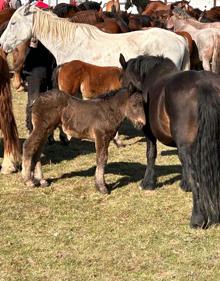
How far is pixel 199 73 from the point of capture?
16.5ft

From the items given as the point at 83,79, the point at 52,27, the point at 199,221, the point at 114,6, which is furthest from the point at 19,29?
the point at 114,6

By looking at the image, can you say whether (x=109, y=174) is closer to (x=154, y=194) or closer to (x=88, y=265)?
(x=154, y=194)

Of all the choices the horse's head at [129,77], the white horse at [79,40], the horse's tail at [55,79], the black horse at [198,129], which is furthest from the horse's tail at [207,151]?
the white horse at [79,40]

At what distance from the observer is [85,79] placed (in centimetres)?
814

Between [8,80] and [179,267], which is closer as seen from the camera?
[179,267]

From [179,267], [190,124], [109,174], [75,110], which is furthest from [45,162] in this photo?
[179,267]

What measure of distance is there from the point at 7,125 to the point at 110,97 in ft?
4.67

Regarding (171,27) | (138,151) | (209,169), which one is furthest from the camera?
(171,27)

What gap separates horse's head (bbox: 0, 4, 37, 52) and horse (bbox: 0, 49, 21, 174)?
1934 millimetres

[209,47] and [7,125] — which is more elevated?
[7,125]

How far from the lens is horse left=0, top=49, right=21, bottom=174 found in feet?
21.8

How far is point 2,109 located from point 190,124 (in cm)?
267

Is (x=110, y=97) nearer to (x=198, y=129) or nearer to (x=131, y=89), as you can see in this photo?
(x=131, y=89)

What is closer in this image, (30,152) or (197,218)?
(197,218)
